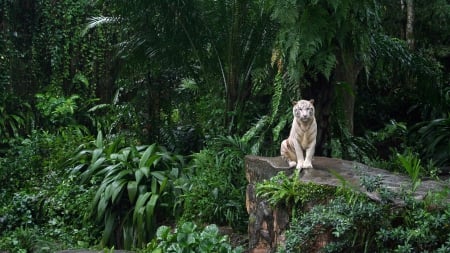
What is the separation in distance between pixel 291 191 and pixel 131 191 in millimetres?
3099

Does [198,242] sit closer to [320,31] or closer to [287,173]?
[287,173]

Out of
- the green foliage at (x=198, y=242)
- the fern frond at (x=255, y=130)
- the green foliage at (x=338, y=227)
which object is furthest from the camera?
the fern frond at (x=255, y=130)

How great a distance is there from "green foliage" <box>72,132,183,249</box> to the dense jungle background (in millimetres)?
23

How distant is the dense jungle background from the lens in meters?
7.31

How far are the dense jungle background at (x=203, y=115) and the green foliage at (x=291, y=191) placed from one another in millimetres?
176

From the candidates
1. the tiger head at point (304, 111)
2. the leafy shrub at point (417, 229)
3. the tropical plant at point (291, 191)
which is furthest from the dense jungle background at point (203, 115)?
the tiger head at point (304, 111)

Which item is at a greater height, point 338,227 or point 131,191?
point 338,227

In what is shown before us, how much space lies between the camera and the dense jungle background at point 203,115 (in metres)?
7.31

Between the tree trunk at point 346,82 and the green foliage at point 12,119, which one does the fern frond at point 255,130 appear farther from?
the green foliage at point 12,119

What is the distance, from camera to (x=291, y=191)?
6.11 metres

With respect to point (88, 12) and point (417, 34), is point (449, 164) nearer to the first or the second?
point (417, 34)

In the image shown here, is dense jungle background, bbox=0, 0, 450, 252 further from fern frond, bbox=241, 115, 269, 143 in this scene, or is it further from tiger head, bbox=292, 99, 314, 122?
tiger head, bbox=292, 99, 314, 122

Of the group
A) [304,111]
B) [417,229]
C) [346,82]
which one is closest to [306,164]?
[304,111]

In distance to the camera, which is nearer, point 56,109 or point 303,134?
point 303,134
